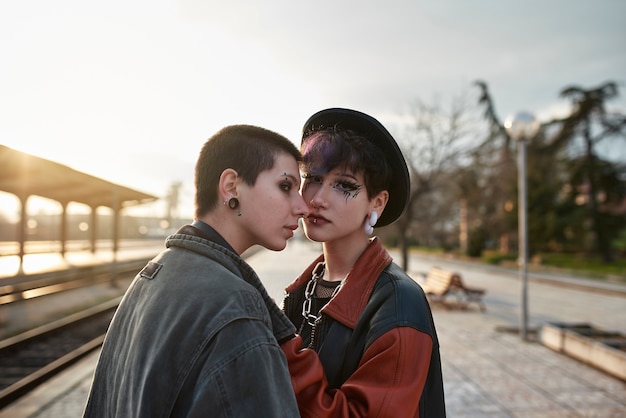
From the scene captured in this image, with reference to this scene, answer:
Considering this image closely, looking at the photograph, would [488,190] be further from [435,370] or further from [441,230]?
[435,370]

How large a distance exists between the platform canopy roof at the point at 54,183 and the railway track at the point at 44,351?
3.30 metres

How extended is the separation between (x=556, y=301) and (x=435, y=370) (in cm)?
1503

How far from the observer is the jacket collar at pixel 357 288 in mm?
1753

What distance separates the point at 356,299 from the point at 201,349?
0.71 m

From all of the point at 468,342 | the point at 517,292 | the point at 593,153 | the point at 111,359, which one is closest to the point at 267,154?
the point at 111,359

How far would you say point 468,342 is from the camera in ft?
29.0

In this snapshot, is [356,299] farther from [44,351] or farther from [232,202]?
[44,351]

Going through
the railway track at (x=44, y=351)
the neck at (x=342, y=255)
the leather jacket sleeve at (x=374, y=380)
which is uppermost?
the neck at (x=342, y=255)

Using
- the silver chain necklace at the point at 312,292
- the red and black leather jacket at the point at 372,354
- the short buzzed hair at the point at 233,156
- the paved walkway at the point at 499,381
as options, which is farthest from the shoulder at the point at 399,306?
the paved walkway at the point at 499,381

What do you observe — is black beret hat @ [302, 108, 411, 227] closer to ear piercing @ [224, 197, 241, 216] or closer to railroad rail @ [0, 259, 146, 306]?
ear piercing @ [224, 197, 241, 216]

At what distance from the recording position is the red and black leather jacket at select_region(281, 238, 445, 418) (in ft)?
4.76

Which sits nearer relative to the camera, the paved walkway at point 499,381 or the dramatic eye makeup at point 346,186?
the dramatic eye makeup at point 346,186

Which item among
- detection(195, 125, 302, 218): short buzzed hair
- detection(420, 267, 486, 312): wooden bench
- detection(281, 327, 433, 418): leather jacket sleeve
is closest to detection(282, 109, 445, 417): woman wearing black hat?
detection(281, 327, 433, 418): leather jacket sleeve

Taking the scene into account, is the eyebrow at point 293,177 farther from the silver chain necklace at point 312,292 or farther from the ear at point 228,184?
the silver chain necklace at point 312,292
